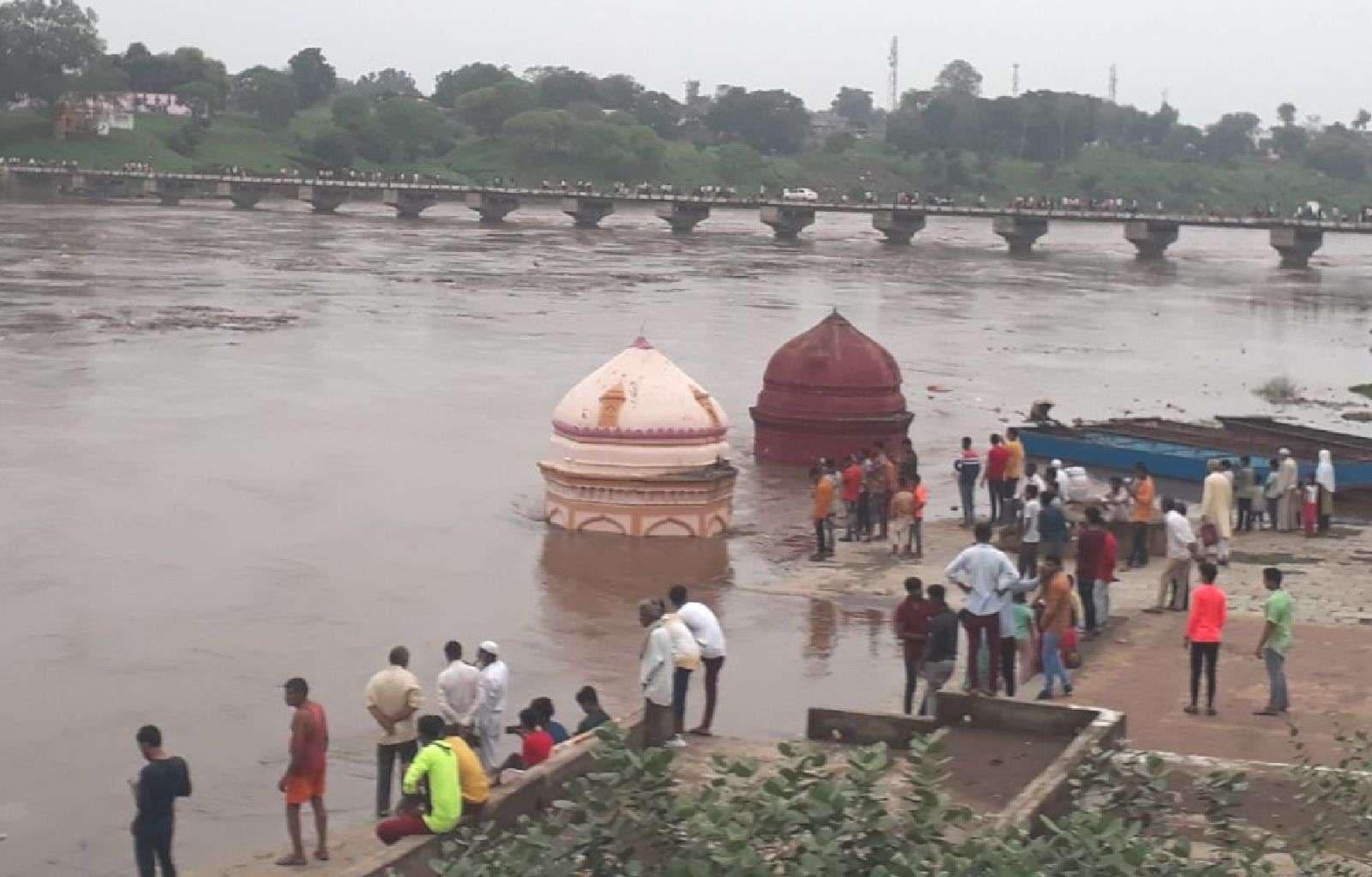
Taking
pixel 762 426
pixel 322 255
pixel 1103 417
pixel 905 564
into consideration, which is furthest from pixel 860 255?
pixel 905 564

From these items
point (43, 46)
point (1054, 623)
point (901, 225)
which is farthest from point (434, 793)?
point (43, 46)

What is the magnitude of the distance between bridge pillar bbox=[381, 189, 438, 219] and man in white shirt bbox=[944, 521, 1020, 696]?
→ 87.0m

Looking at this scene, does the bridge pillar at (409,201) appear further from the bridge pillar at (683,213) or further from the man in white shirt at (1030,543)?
the man in white shirt at (1030,543)

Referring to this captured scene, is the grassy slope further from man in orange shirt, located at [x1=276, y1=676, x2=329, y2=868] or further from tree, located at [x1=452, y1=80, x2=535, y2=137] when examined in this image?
man in orange shirt, located at [x1=276, y1=676, x2=329, y2=868]

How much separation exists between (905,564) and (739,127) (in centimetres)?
14460

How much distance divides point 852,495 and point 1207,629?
27.4ft

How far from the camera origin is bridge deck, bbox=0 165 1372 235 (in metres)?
90.5

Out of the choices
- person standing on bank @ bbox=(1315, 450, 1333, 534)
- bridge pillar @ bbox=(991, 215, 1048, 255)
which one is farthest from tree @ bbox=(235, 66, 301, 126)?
person standing on bank @ bbox=(1315, 450, 1333, 534)

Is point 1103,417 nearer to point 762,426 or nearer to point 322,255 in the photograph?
point 762,426

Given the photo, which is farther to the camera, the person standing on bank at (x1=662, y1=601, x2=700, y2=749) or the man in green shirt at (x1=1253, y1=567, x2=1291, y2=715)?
the man in green shirt at (x1=1253, y1=567, x2=1291, y2=715)

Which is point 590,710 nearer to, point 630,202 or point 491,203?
point 491,203

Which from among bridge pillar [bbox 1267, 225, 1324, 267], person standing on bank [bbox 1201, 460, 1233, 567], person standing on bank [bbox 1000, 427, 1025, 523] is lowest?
bridge pillar [bbox 1267, 225, 1324, 267]

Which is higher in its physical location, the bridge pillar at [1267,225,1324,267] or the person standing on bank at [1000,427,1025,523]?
the person standing on bank at [1000,427,1025,523]

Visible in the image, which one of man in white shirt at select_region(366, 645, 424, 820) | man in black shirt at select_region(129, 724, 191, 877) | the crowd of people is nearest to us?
the crowd of people
